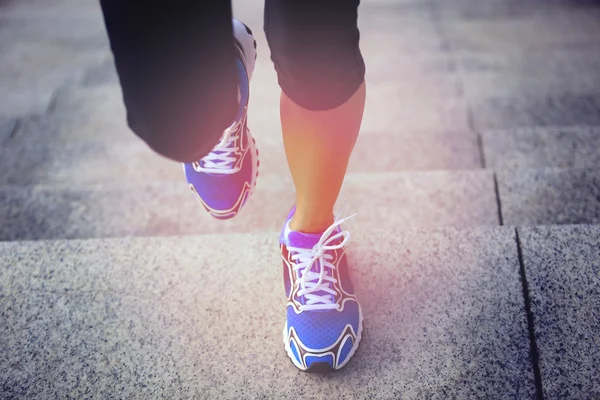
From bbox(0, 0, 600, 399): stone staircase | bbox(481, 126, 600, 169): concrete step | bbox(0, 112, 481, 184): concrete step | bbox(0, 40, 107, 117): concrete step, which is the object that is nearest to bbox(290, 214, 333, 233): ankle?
bbox(0, 0, 600, 399): stone staircase

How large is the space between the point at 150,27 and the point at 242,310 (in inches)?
25.5

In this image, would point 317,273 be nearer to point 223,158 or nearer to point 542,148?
point 223,158

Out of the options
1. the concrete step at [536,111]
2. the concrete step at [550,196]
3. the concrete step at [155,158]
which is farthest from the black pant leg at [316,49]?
the concrete step at [536,111]

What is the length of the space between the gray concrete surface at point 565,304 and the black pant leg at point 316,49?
60cm

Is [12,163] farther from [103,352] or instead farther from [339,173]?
[339,173]

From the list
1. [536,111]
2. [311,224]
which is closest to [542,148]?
[536,111]

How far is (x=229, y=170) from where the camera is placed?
1.16 m

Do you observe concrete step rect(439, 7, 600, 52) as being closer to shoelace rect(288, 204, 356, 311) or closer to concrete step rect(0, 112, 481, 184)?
concrete step rect(0, 112, 481, 184)

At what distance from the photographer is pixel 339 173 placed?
0.96 metres

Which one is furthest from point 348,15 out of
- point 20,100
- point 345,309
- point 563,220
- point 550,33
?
point 550,33

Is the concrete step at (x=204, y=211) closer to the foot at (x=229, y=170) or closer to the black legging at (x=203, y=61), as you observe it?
the foot at (x=229, y=170)

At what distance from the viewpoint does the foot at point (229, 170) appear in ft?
3.69

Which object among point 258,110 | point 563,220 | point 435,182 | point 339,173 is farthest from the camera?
point 258,110

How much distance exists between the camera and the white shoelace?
3.71 feet
